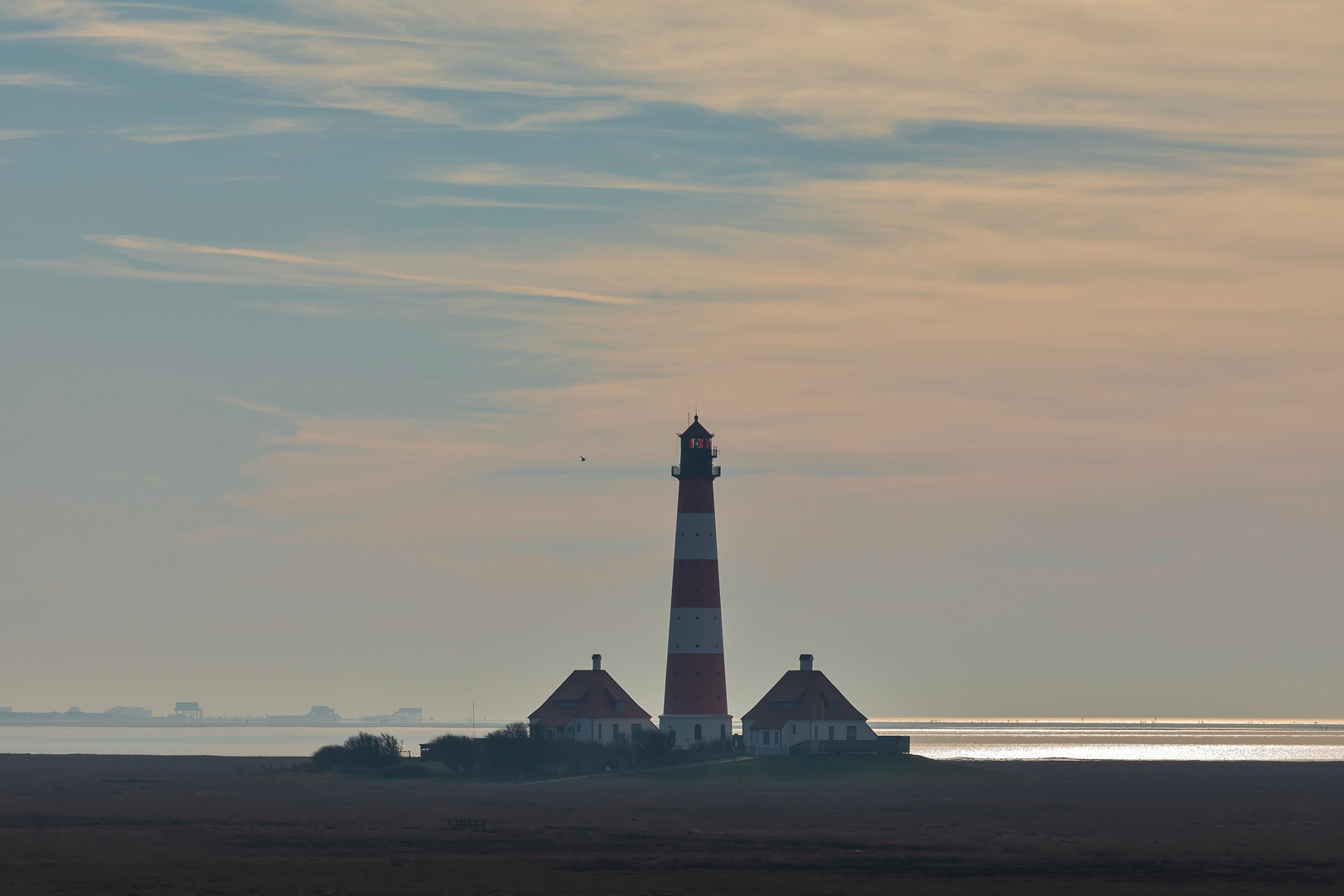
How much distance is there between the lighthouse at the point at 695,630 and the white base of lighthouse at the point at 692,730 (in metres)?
0.05

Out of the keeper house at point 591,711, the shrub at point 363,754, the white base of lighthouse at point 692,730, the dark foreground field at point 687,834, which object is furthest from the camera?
the keeper house at point 591,711

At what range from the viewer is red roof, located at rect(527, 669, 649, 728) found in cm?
10981

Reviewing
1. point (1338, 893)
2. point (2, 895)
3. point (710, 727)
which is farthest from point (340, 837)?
point (710, 727)

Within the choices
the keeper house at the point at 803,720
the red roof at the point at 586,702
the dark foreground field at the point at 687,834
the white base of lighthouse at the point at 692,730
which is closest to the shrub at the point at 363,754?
the dark foreground field at the point at 687,834

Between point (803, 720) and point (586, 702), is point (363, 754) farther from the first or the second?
point (803, 720)

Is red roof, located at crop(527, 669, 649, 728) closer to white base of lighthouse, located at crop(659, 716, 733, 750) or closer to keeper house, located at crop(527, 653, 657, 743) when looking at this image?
keeper house, located at crop(527, 653, 657, 743)

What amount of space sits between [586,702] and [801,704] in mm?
13635

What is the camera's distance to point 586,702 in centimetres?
11019

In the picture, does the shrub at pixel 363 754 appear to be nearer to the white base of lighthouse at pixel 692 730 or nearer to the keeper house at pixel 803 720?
the white base of lighthouse at pixel 692 730

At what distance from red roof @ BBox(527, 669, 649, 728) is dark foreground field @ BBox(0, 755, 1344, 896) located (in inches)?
633

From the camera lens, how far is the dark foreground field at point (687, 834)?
48.3 metres

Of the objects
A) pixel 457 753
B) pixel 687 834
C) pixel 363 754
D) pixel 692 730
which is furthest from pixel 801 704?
pixel 687 834

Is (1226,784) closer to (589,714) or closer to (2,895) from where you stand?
(589,714)

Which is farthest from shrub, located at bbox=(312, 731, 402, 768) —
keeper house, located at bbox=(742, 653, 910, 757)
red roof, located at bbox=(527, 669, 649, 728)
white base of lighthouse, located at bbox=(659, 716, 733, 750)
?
keeper house, located at bbox=(742, 653, 910, 757)
